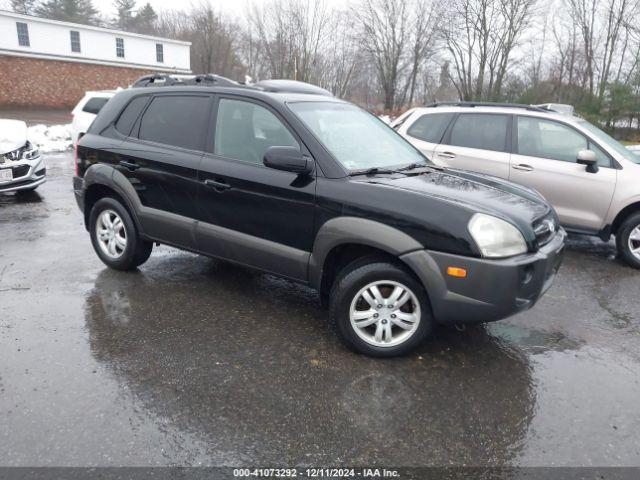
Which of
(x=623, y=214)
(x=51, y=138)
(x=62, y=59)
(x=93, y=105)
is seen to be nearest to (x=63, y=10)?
(x=62, y=59)

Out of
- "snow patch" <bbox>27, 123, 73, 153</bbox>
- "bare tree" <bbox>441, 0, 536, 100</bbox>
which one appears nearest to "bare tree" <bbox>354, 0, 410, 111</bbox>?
"bare tree" <bbox>441, 0, 536, 100</bbox>

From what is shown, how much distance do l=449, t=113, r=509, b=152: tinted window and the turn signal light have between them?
4.13 meters

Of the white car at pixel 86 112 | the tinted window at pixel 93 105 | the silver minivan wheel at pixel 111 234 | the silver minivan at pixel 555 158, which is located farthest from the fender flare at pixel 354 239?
the tinted window at pixel 93 105

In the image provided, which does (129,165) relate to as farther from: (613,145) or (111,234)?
(613,145)

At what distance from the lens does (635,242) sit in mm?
6043

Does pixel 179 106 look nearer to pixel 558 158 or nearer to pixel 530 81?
pixel 558 158

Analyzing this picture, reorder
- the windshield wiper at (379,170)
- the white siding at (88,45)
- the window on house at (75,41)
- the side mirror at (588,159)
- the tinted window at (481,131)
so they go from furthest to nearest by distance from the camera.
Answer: the window on house at (75,41), the white siding at (88,45), the tinted window at (481,131), the side mirror at (588,159), the windshield wiper at (379,170)

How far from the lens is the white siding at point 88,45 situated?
116 feet

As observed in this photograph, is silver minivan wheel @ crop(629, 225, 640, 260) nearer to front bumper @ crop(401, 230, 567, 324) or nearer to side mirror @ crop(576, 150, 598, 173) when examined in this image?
side mirror @ crop(576, 150, 598, 173)

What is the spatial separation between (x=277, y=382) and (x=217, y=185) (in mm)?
1703

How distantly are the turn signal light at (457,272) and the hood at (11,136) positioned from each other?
25.8 ft

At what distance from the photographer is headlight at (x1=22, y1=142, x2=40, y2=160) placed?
855 centimetres

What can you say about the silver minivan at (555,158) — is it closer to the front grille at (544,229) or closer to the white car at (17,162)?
the front grille at (544,229)

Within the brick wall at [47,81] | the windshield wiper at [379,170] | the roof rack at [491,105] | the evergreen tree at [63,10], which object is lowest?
the windshield wiper at [379,170]
